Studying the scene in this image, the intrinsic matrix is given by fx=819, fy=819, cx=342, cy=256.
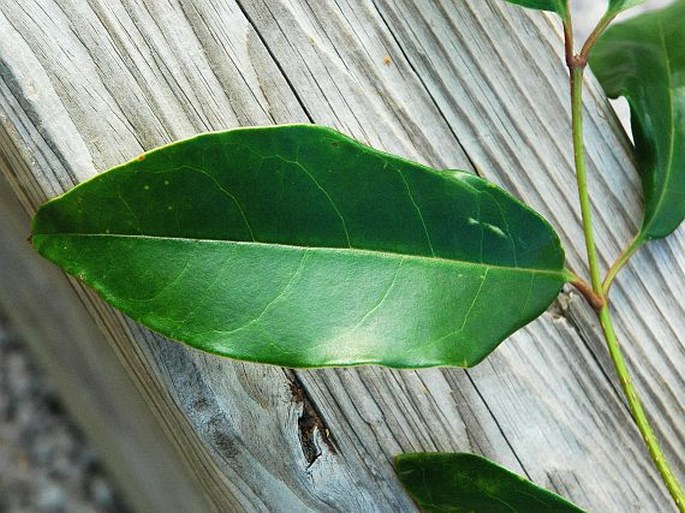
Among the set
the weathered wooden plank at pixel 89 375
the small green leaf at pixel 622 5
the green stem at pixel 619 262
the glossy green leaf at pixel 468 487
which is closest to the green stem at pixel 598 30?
the small green leaf at pixel 622 5

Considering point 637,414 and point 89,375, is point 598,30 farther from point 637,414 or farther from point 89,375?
point 89,375

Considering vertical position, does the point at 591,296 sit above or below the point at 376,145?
below

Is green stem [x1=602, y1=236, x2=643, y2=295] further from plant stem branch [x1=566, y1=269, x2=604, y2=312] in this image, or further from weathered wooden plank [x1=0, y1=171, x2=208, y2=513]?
weathered wooden plank [x1=0, y1=171, x2=208, y2=513]

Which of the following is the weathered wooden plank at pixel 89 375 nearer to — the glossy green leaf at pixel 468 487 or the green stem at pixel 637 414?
the glossy green leaf at pixel 468 487

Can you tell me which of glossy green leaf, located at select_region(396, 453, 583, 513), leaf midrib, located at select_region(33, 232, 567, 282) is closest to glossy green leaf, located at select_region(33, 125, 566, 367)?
leaf midrib, located at select_region(33, 232, 567, 282)

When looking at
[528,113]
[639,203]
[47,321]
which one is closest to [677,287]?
[639,203]

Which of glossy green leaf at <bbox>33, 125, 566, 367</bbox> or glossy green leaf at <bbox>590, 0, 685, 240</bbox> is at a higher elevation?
glossy green leaf at <bbox>33, 125, 566, 367</bbox>

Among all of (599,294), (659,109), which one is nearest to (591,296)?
(599,294)
